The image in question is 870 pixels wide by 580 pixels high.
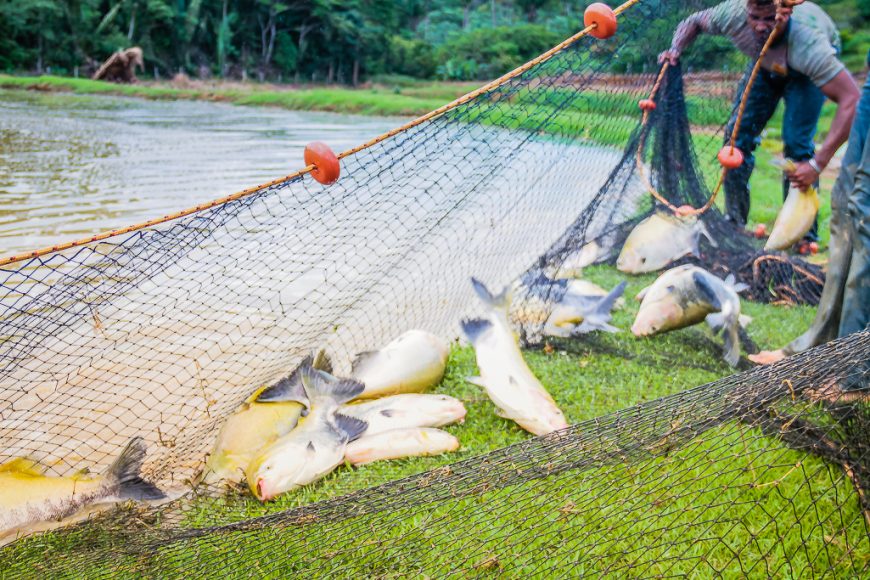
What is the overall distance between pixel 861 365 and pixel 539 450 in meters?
1.12

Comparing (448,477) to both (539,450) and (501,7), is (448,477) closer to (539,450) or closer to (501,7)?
(539,450)

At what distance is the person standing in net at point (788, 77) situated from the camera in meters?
4.90

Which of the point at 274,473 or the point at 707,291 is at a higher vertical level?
the point at 707,291

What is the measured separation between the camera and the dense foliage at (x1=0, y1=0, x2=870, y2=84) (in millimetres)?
43875

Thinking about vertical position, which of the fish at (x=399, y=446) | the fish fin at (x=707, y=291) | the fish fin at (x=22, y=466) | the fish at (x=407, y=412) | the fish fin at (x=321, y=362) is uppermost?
the fish fin at (x=707, y=291)

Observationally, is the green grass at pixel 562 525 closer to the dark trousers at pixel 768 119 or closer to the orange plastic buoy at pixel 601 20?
the orange plastic buoy at pixel 601 20

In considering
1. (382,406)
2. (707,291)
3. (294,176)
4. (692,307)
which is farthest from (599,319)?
(294,176)

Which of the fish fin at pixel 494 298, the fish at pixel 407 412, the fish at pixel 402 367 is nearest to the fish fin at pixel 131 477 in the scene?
the fish at pixel 407 412

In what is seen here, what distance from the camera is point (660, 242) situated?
5.88 metres

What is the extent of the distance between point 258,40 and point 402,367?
54125 mm

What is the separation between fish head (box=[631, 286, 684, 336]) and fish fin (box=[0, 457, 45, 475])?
3460 millimetres

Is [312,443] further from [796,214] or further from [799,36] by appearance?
[799,36]

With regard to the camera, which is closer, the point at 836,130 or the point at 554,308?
the point at 554,308

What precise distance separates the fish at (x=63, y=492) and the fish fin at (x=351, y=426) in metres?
0.81
